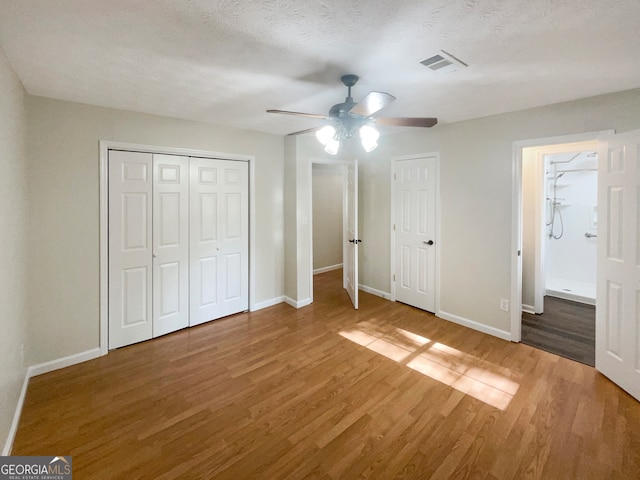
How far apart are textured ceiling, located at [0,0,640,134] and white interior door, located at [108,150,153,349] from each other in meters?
0.62

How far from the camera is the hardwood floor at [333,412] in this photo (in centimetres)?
167

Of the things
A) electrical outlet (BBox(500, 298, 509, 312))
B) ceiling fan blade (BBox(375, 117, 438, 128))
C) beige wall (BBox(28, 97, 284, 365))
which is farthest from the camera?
electrical outlet (BBox(500, 298, 509, 312))

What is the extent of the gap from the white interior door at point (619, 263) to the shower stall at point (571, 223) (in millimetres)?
2233


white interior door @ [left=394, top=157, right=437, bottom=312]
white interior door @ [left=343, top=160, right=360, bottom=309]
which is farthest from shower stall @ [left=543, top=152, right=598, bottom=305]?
white interior door @ [left=343, top=160, right=360, bottom=309]

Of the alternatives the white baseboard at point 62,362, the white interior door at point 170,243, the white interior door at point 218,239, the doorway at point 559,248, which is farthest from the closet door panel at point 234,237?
the doorway at point 559,248

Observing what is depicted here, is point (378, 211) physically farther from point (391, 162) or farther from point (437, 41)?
point (437, 41)

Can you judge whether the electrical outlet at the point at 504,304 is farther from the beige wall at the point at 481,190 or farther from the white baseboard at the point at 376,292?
the white baseboard at the point at 376,292

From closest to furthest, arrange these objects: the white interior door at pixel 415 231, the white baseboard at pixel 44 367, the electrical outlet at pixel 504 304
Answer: the white baseboard at pixel 44 367 < the electrical outlet at pixel 504 304 < the white interior door at pixel 415 231

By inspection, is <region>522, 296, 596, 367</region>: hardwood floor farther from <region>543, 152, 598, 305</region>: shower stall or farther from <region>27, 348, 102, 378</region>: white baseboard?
<region>27, 348, 102, 378</region>: white baseboard

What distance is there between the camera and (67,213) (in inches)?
103

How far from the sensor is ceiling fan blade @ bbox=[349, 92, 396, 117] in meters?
1.77

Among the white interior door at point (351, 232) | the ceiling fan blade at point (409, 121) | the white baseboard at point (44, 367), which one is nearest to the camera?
the white baseboard at point (44, 367)

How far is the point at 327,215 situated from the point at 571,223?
14.0 ft

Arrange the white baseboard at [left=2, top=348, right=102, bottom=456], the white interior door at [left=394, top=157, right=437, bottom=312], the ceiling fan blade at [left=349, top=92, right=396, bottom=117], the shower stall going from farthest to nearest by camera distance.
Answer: the shower stall, the white interior door at [left=394, top=157, right=437, bottom=312], the white baseboard at [left=2, top=348, right=102, bottom=456], the ceiling fan blade at [left=349, top=92, right=396, bottom=117]
